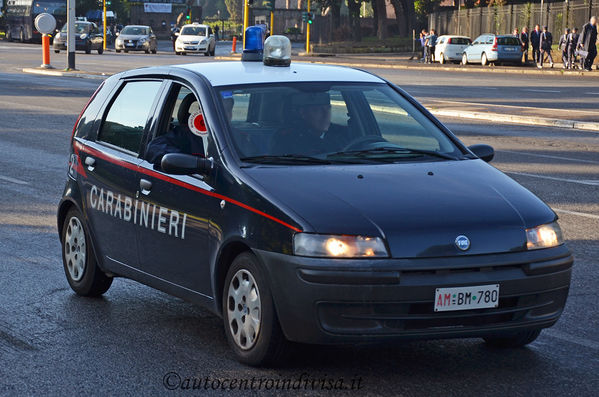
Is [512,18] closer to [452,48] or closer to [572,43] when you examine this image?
[452,48]

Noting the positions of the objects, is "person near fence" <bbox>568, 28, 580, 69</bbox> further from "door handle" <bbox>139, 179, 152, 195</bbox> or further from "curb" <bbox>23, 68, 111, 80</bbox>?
"door handle" <bbox>139, 179, 152, 195</bbox>

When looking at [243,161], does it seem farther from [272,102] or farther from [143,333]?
[143,333]

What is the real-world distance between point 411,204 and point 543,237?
631mm

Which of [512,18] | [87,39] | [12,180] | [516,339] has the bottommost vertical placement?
[12,180]

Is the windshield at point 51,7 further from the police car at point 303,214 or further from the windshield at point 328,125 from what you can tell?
the windshield at point 328,125

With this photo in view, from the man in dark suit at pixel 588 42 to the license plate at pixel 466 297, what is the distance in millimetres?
37024

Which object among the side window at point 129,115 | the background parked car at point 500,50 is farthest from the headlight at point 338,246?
the background parked car at point 500,50

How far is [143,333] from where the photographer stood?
20.3 ft

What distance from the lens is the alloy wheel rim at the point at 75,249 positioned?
7.09 m

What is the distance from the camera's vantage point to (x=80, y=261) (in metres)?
7.11

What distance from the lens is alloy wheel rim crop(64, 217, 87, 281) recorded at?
7.09 m

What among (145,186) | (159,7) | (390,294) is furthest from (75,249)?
(159,7)

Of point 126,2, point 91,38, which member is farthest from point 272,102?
point 126,2

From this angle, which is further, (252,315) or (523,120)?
(523,120)
